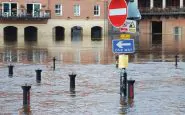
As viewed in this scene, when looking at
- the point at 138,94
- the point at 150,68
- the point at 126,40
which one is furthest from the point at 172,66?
the point at 126,40

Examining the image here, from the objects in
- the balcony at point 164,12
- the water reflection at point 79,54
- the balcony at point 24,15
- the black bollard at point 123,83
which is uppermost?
the balcony at point 164,12

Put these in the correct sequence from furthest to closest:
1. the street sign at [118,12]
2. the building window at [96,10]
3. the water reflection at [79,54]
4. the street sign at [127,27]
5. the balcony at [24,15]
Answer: the building window at [96,10] < the balcony at [24,15] < the water reflection at [79,54] < the street sign at [127,27] < the street sign at [118,12]

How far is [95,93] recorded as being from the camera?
74.7ft

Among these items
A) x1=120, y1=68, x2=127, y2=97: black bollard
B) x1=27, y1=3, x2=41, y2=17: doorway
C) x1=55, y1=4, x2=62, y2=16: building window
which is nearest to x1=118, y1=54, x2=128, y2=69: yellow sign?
x1=120, y1=68, x2=127, y2=97: black bollard

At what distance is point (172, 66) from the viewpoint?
124ft

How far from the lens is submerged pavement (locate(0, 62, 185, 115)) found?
1841 centimetres

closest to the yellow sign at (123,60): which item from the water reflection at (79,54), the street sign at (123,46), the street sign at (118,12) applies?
the street sign at (123,46)

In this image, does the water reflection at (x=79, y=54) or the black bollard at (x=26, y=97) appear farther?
the water reflection at (x=79, y=54)

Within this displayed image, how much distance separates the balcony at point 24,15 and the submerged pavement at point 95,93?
189 ft

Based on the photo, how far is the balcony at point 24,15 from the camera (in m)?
91.9

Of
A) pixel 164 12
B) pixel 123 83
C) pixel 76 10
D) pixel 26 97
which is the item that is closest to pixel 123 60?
pixel 123 83

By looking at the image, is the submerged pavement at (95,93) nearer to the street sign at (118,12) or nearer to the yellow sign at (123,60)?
the yellow sign at (123,60)

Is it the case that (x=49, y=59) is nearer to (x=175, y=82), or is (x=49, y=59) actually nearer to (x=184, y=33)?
(x=175, y=82)

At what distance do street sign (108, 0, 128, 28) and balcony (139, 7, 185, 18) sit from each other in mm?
84979
